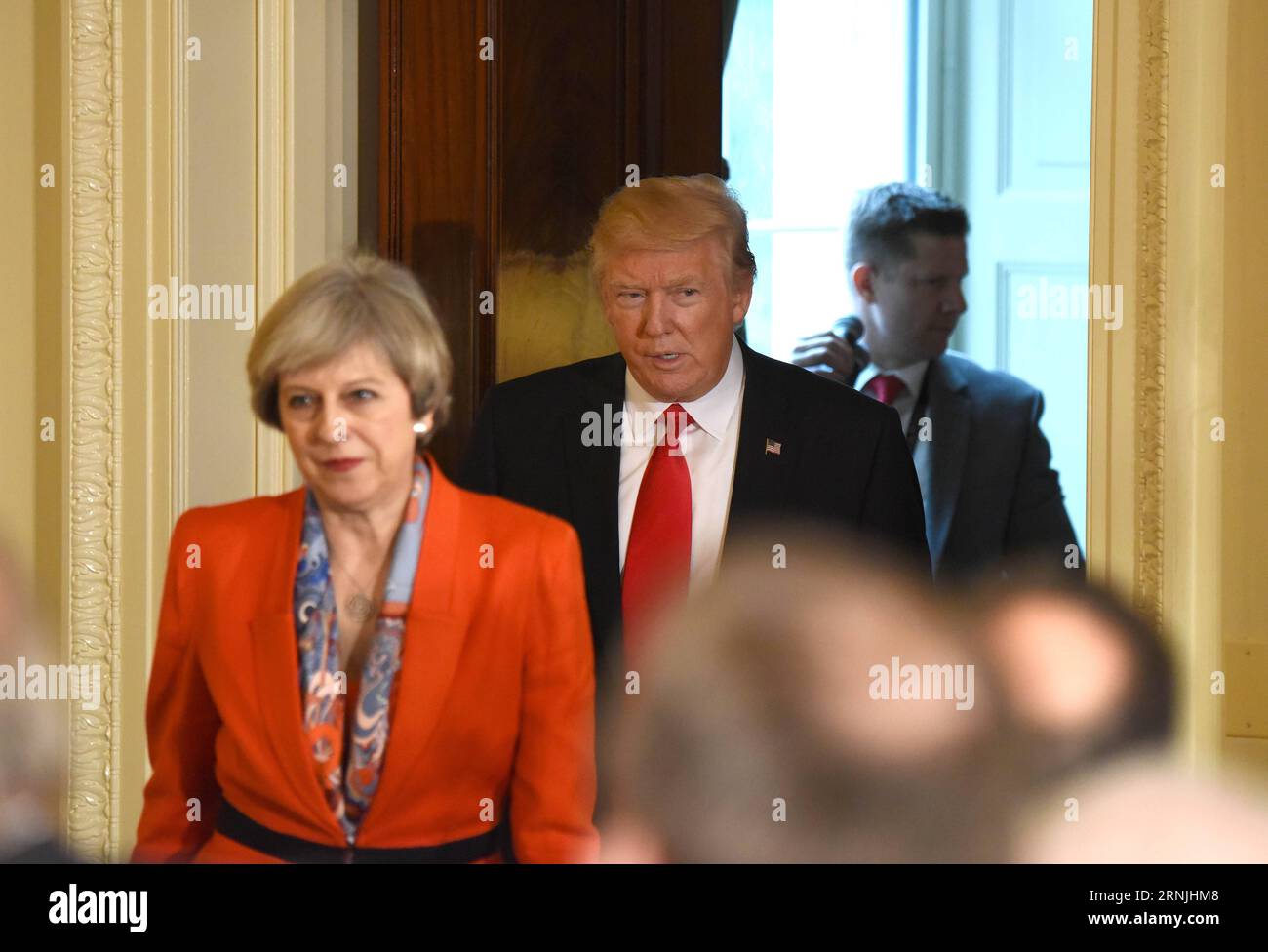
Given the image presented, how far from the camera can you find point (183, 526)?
2.43 meters

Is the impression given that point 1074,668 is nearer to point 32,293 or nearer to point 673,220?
point 673,220

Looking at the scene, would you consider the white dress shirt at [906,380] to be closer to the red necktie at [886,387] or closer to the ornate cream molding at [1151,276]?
the red necktie at [886,387]

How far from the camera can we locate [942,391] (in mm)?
2412

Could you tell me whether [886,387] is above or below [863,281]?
below

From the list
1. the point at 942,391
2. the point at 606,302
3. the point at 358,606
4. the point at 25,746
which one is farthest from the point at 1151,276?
the point at 25,746

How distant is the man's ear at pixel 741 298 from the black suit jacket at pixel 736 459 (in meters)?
0.06

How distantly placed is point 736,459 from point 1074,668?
703mm

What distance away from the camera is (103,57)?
2438mm

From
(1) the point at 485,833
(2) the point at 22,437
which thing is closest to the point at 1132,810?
(1) the point at 485,833

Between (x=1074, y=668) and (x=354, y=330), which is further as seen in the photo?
(x=1074, y=668)
